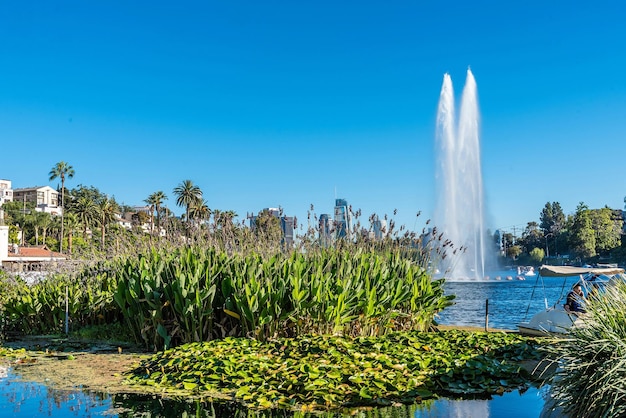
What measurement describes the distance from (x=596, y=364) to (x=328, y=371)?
3444 millimetres

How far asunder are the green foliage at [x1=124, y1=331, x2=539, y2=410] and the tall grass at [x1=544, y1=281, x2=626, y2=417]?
7.51ft

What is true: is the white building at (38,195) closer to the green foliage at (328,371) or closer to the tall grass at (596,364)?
the green foliage at (328,371)

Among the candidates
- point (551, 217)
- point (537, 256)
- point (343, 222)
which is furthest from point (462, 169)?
point (551, 217)

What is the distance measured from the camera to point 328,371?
284 inches

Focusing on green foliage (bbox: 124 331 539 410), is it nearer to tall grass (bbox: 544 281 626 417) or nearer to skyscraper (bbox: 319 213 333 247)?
tall grass (bbox: 544 281 626 417)

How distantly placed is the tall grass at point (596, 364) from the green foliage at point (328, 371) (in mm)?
2290

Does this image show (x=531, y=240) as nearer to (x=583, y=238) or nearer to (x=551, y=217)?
(x=583, y=238)

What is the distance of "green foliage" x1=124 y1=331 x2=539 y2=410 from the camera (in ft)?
22.2

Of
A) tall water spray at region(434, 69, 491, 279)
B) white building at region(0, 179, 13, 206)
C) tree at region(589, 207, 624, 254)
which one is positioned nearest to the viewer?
tall water spray at region(434, 69, 491, 279)

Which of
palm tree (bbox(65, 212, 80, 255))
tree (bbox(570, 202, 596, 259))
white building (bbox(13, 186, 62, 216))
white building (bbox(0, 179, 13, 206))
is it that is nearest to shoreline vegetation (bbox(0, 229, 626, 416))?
palm tree (bbox(65, 212, 80, 255))

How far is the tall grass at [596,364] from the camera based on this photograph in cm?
440

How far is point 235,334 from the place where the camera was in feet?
30.3

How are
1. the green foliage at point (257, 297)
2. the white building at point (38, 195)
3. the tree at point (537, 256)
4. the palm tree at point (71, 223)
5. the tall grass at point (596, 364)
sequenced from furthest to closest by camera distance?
the white building at point (38, 195) → the tree at point (537, 256) → the palm tree at point (71, 223) → the green foliage at point (257, 297) → the tall grass at point (596, 364)

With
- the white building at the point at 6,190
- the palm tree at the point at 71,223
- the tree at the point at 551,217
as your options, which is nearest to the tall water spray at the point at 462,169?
the palm tree at the point at 71,223
